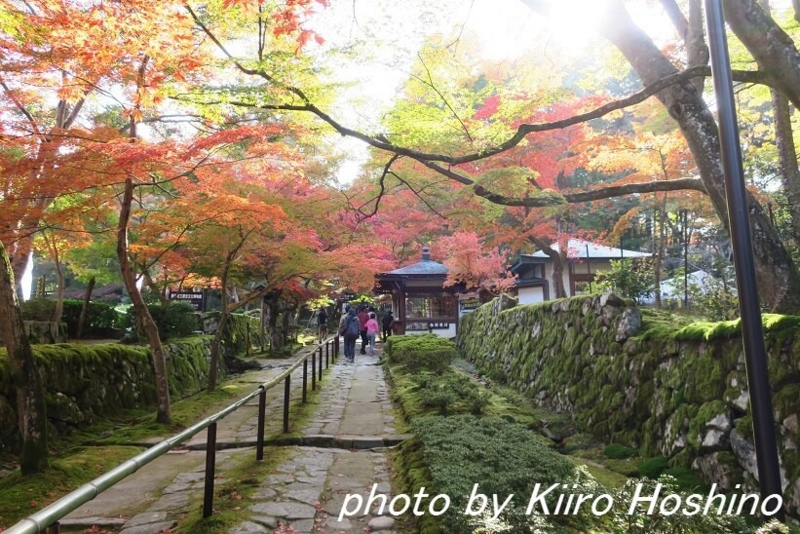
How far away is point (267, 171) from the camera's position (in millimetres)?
8852

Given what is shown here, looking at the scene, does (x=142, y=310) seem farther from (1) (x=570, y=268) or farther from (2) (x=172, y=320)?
(1) (x=570, y=268)

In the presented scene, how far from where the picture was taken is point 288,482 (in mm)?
4582

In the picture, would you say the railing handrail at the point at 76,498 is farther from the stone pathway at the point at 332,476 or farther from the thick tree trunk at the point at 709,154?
the thick tree trunk at the point at 709,154

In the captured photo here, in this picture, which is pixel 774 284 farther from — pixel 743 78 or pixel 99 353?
pixel 99 353

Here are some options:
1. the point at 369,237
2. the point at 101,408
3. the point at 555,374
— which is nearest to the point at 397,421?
the point at 555,374

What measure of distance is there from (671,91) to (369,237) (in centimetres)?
1457

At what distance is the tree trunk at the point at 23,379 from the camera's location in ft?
15.1

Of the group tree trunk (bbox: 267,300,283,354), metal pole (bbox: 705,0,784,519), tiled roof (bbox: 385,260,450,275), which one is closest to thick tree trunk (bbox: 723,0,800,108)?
metal pole (bbox: 705,0,784,519)

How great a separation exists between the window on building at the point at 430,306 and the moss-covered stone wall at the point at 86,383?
41.0 feet

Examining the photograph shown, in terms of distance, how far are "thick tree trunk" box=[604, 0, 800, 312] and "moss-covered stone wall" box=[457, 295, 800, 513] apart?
901mm

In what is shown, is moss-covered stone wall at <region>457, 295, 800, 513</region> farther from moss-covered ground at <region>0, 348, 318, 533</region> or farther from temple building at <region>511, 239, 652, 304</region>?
temple building at <region>511, 239, 652, 304</region>

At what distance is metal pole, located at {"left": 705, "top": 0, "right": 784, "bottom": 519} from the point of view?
2.45 m

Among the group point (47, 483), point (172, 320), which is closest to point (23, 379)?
point (47, 483)

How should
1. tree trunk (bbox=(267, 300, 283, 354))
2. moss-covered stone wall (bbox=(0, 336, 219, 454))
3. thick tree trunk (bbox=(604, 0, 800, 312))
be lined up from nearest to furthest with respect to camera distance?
thick tree trunk (bbox=(604, 0, 800, 312)) < moss-covered stone wall (bbox=(0, 336, 219, 454)) < tree trunk (bbox=(267, 300, 283, 354))
